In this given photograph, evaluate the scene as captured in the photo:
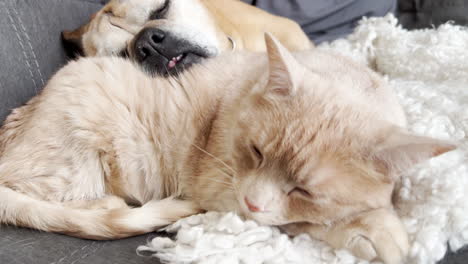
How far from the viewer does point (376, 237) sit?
75 cm

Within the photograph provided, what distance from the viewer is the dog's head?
4.54 feet

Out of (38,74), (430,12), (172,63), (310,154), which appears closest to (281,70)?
(310,154)

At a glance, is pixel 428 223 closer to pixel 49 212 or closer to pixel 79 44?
pixel 49 212

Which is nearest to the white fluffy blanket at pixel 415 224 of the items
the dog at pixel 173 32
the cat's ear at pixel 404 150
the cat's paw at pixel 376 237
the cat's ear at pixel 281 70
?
the cat's paw at pixel 376 237

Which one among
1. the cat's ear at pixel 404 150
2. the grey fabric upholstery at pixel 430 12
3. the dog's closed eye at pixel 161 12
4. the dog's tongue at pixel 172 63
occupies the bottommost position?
the grey fabric upholstery at pixel 430 12

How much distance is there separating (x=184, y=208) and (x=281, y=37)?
111cm

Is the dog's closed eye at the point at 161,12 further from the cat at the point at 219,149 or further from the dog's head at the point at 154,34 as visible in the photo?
the cat at the point at 219,149

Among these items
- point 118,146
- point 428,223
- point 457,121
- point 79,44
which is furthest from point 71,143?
point 457,121

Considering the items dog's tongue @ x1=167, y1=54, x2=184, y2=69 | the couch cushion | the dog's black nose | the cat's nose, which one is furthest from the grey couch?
dog's tongue @ x1=167, y1=54, x2=184, y2=69

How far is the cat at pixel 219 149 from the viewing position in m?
0.74

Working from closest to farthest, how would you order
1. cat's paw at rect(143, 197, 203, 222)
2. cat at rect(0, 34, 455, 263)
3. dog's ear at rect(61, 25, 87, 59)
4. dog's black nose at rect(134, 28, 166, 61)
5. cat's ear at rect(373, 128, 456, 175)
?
1. cat's ear at rect(373, 128, 456, 175)
2. cat at rect(0, 34, 455, 263)
3. cat's paw at rect(143, 197, 203, 222)
4. dog's black nose at rect(134, 28, 166, 61)
5. dog's ear at rect(61, 25, 87, 59)

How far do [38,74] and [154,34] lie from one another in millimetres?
418

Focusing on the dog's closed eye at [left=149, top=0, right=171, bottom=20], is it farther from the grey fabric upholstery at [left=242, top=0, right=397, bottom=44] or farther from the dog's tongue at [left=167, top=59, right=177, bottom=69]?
the grey fabric upholstery at [left=242, top=0, right=397, bottom=44]

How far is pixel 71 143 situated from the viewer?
100 centimetres
